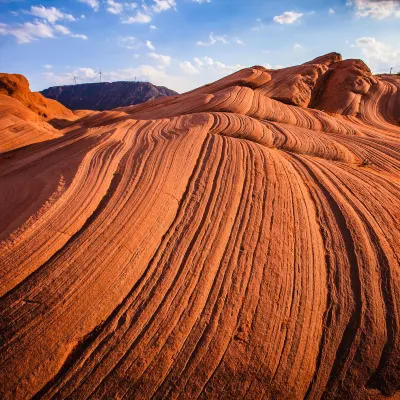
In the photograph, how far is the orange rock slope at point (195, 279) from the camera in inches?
104

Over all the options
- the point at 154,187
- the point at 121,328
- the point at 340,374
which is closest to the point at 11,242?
the point at 121,328

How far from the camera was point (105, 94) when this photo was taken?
11188 centimetres

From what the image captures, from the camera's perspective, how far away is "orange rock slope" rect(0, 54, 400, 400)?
2631mm

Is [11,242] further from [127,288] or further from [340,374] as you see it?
[340,374]

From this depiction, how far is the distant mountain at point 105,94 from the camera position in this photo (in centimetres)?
10650

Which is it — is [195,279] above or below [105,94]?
below

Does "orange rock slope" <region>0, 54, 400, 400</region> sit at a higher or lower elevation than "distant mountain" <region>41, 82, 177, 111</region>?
lower

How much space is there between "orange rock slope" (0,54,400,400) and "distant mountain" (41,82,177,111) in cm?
10589

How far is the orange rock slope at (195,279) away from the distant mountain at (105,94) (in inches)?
4169

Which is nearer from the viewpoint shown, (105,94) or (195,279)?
(195,279)

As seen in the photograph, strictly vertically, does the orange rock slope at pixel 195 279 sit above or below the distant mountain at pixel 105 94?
below

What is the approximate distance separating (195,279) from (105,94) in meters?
124

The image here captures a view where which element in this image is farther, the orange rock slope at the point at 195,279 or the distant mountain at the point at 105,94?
the distant mountain at the point at 105,94

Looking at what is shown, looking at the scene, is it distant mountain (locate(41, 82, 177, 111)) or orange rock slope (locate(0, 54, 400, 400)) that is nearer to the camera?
orange rock slope (locate(0, 54, 400, 400))
